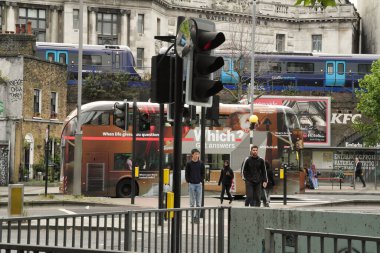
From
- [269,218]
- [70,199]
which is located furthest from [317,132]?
[269,218]

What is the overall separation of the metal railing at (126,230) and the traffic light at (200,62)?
1450mm

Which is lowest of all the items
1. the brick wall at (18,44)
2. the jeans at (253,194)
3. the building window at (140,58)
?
the jeans at (253,194)

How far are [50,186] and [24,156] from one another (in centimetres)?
583

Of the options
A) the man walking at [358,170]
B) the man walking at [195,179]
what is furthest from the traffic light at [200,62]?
the man walking at [358,170]

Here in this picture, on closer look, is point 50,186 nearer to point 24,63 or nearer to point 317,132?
point 24,63

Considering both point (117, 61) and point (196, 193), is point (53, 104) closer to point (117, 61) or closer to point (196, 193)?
point (117, 61)

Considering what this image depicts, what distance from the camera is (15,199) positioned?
2050 centimetres

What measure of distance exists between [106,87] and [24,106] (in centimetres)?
1841

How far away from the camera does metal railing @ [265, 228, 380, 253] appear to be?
785 cm

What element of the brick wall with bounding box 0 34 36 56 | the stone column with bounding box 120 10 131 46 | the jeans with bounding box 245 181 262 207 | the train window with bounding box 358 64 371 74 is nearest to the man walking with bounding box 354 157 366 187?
the brick wall with bounding box 0 34 36 56

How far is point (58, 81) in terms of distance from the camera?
179 ft

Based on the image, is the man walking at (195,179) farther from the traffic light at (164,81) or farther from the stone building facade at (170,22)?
the stone building facade at (170,22)

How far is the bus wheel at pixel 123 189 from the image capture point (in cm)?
3581

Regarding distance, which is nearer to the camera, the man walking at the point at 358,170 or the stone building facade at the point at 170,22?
the man walking at the point at 358,170
